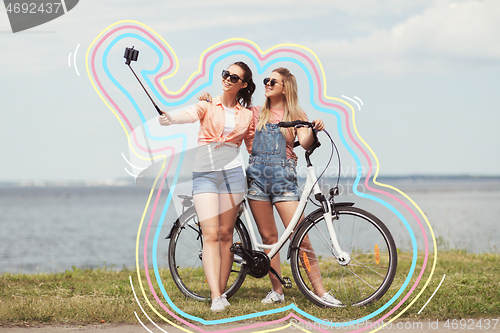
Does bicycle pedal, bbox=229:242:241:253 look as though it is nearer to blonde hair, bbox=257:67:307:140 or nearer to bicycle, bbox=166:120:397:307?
bicycle, bbox=166:120:397:307

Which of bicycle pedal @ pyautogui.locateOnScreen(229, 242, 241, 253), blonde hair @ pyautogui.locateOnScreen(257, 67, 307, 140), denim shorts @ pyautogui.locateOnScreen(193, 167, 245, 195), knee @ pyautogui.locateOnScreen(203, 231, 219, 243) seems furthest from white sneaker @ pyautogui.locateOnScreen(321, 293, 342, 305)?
blonde hair @ pyautogui.locateOnScreen(257, 67, 307, 140)

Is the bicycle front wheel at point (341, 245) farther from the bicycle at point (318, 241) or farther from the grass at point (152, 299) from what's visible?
the grass at point (152, 299)

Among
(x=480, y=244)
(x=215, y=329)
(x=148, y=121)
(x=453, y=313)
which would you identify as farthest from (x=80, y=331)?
(x=480, y=244)

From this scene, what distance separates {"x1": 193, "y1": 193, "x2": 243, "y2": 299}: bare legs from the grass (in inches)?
13.2

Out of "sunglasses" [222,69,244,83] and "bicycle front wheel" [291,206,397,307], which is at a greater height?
"sunglasses" [222,69,244,83]

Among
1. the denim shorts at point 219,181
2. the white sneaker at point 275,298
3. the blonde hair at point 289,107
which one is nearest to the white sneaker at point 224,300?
the white sneaker at point 275,298

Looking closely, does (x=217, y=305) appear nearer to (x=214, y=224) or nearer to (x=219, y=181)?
(x=214, y=224)

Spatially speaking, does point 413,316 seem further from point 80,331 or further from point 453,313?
point 80,331

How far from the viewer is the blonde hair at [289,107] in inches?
183

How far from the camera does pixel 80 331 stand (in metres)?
Answer: 4.03

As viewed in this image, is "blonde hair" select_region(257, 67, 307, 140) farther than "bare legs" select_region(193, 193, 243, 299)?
Yes

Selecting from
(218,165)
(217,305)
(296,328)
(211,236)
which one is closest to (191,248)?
(211,236)

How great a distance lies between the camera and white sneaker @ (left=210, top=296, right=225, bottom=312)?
179 inches

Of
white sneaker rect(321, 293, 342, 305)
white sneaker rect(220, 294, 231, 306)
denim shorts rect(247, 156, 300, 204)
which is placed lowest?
white sneaker rect(321, 293, 342, 305)
